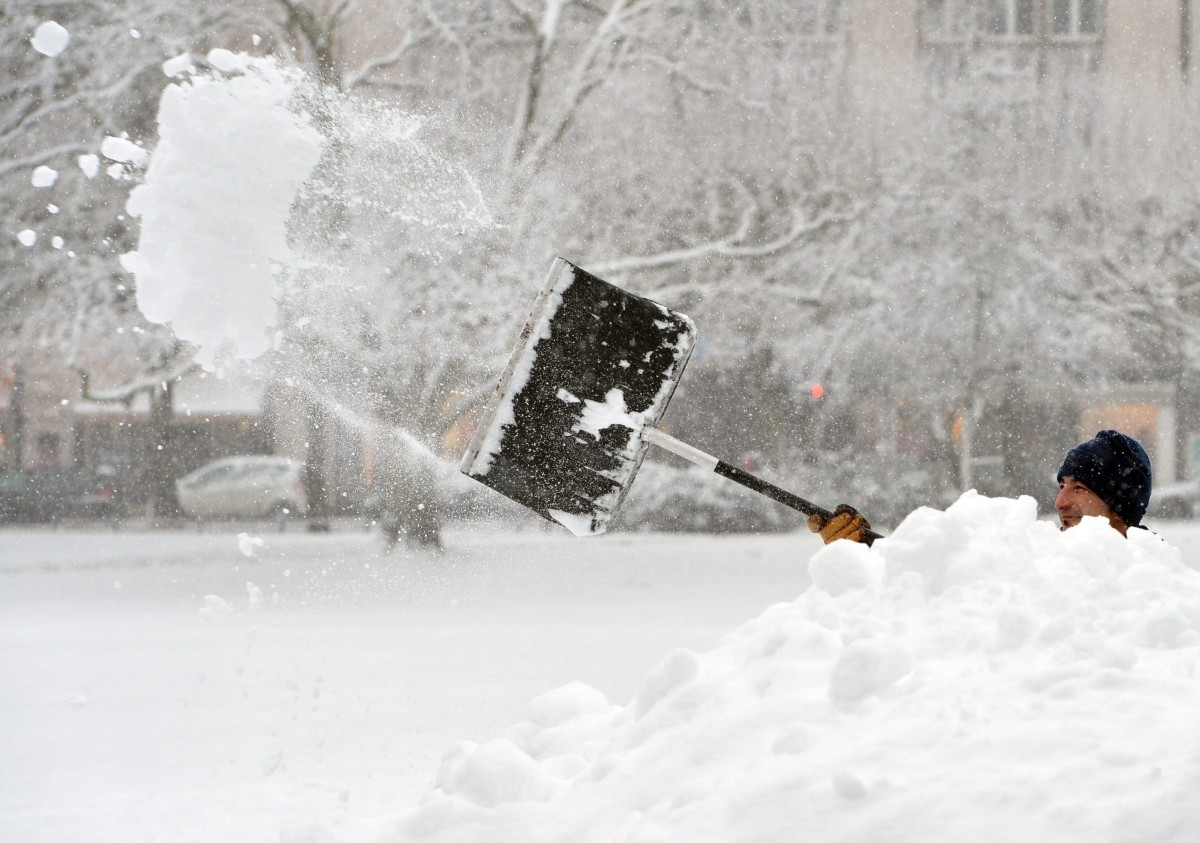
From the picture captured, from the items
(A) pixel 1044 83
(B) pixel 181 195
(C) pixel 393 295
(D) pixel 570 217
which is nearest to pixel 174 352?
(C) pixel 393 295

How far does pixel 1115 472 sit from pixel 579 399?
1.50m

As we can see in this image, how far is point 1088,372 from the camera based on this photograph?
15945mm

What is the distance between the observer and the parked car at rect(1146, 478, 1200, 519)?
16594mm

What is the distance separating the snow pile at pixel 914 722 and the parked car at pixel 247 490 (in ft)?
46.9

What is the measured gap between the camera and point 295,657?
22.9 feet

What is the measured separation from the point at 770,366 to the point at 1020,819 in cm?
1463

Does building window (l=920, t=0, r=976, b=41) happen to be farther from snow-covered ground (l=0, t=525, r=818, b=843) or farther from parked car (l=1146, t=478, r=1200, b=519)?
snow-covered ground (l=0, t=525, r=818, b=843)

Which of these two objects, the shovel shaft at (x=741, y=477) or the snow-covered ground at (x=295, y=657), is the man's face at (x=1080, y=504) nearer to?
the shovel shaft at (x=741, y=477)

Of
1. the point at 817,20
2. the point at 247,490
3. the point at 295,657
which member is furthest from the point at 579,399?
the point at 247,490

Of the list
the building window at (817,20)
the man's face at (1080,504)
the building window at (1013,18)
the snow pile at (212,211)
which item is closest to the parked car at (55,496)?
the snow pile at (212,211)

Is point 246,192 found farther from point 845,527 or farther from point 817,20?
point 817,20

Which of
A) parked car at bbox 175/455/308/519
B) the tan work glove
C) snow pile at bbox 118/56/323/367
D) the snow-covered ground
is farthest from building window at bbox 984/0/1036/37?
the tan work glove

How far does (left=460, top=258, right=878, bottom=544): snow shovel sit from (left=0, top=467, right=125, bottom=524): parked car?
15.4m

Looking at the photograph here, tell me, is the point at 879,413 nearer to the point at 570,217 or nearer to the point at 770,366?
the point at 770,366
